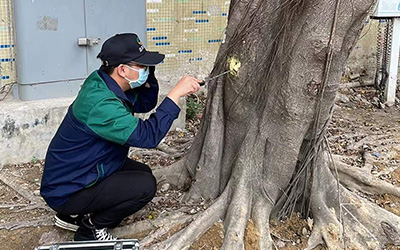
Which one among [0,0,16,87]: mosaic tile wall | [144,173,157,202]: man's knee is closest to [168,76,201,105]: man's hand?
[144,173,157,202]: man's knee

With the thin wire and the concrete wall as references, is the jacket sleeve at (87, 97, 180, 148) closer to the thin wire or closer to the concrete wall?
the thin wire

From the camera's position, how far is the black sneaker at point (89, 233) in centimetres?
359

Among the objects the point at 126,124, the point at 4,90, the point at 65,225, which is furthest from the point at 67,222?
the point at 4,90

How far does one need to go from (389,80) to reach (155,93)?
4982 millimetres

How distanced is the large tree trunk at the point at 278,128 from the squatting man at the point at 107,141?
0.46m

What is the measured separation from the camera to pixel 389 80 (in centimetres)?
773

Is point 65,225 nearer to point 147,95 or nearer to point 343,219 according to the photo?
point 147,95

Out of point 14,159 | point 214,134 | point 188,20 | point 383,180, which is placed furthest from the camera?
point 188,20

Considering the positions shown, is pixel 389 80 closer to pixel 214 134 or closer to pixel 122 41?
pixel 214 134

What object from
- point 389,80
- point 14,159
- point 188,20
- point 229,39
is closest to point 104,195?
point 229,39

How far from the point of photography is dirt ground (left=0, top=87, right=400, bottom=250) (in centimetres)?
377

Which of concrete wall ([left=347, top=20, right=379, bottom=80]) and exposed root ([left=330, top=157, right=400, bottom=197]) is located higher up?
concrete wall ([left=347, top=20, right=379, bottom=80])

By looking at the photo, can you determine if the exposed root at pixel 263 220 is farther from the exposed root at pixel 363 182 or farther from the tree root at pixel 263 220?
the exposed root at pixel 363 182

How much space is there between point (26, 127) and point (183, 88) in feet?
7.98
